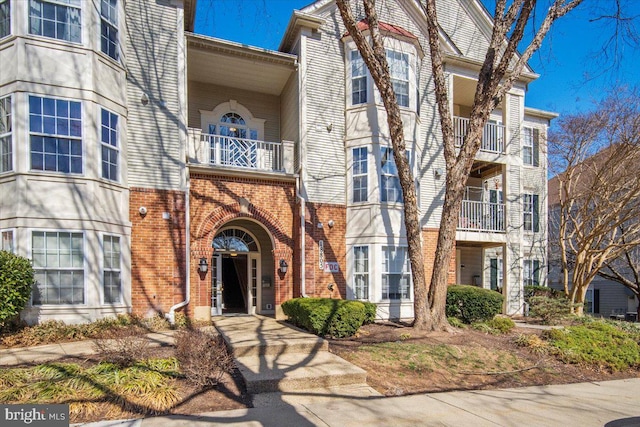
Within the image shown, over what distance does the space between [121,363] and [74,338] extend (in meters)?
3.43

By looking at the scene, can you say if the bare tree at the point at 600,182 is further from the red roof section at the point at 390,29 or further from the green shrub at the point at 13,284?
the green shrub at the point at 13,284

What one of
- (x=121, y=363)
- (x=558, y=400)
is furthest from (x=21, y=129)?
(x=558, y=400)

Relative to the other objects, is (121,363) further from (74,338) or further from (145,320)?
(145,320)

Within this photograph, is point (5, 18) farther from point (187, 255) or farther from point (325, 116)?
point (325, 116)

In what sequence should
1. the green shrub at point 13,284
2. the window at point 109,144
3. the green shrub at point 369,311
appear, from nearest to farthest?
the green shrub at point 13,284, the window at point 109,144, the green shrub at point 369,311

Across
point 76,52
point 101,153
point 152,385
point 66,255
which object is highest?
point 76,52

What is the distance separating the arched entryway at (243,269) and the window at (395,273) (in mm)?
3823

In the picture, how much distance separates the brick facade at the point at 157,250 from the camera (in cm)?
1041

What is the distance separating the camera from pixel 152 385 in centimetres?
584

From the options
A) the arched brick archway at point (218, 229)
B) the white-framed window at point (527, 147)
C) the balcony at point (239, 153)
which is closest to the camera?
the arched brick archway at point (218, 229)

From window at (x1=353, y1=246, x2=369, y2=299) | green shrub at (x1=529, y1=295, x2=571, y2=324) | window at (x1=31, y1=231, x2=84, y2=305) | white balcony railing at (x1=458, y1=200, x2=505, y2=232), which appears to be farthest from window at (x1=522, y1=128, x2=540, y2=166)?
window at (x1=31, y1=231, x2=84, y2=305)

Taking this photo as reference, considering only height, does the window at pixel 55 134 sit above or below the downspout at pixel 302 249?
above

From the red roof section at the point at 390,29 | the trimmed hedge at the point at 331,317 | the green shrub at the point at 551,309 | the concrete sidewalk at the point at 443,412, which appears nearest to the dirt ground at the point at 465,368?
the trimmed hedge at the point at 331,317

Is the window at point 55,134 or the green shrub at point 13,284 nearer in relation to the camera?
the green shrub at point 13,284
